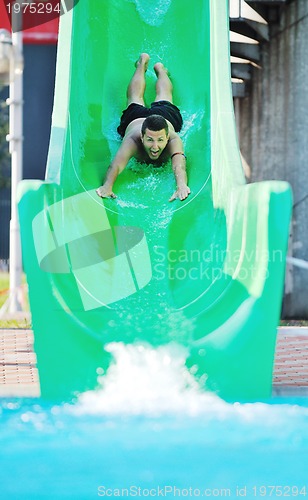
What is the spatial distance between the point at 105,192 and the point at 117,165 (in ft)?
0.65

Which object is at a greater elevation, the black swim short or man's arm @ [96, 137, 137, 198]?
the black swim short

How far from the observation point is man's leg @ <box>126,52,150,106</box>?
198 inches

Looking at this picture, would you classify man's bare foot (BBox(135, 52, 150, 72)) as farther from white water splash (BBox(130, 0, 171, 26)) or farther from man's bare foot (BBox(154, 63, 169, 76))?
white water splash (BBox(130, 0, 171, 26))

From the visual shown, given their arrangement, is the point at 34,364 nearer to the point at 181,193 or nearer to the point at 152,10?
the point at 181,193

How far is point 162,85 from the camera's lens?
5.05m

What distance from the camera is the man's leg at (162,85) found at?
5020mm

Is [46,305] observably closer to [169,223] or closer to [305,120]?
[169,223]

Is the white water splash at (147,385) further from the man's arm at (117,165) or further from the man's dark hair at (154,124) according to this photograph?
the man's dark hair at (154,124)

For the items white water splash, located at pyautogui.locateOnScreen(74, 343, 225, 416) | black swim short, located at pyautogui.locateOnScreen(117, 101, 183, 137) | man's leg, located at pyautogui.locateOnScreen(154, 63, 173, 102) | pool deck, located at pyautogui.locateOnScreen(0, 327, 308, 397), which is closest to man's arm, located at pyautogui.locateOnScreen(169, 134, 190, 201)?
black swim short, located at pyautogui.locateOnScreen(117, 101, 183, 137)

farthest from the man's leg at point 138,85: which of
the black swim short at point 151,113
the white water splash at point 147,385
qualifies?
the white water splash at point 147,385

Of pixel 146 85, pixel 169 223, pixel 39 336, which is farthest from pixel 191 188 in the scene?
pixel 39 336

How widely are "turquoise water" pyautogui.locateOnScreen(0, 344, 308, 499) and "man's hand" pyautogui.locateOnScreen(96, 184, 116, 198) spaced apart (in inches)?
46.5

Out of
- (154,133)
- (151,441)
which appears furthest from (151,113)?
(151,441)

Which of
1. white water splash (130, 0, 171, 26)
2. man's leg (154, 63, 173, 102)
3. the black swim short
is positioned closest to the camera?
the black swim short
